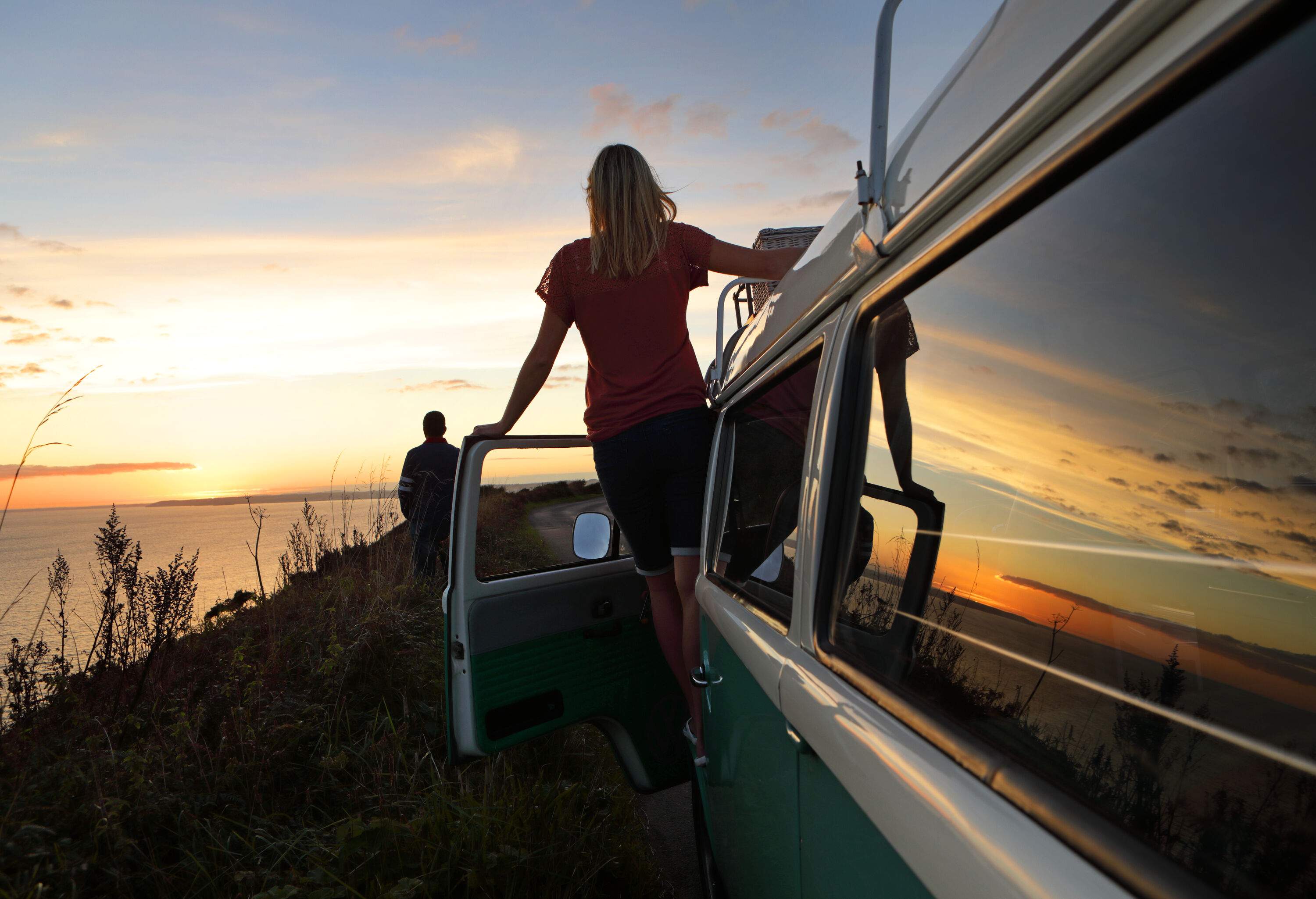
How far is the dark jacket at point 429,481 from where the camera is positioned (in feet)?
→ 22.7

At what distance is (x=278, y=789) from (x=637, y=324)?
2456mm

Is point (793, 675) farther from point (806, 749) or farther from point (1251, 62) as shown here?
point (1251, 62)

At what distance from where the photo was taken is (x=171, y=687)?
368 cm

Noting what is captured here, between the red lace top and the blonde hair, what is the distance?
38 mm

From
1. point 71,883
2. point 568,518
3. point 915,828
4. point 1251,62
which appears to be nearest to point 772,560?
point 915,828

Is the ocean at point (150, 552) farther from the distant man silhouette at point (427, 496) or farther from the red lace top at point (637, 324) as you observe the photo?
the red lace top at point (637, 324)

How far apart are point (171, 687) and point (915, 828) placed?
3.98 metres

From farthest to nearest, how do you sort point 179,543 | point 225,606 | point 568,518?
point 225,606 → point 179,543 → point 568,518

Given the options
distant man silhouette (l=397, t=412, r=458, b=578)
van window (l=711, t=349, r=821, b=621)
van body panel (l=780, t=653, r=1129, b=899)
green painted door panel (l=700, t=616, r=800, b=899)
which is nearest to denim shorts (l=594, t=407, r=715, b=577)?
van window (l=711, t=349, r=821, b=621)

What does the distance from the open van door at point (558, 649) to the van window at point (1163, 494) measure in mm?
2147

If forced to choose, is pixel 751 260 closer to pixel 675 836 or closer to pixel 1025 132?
pixel 1025 132

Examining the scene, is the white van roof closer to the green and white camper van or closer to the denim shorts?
the green and white camper van

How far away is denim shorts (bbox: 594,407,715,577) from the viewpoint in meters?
2.57

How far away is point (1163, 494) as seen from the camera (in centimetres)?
71
